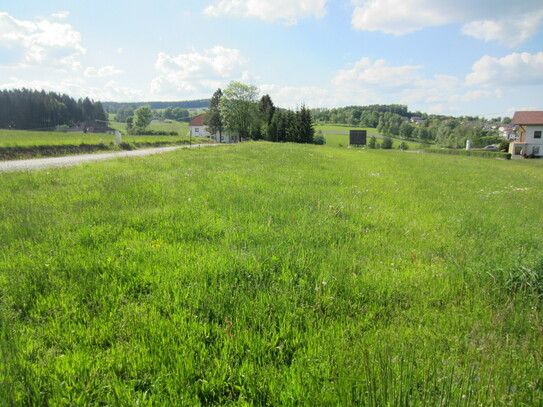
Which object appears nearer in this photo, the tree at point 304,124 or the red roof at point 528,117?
the red roof at point 528,117

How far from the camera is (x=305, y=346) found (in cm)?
273

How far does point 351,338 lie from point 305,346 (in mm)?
520

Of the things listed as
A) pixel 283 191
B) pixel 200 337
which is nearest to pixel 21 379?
pixel 200 337

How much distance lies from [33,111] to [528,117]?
139 metres

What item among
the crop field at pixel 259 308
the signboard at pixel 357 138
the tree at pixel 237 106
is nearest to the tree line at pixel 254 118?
the tree at pixel 237 106

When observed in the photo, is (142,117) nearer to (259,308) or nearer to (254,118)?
(254,118)

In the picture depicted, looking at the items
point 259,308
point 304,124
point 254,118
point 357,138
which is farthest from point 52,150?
point 357,138

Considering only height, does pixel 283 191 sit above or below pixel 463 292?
above

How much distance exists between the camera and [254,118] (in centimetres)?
8750

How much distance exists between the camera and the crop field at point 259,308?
2.19 metres

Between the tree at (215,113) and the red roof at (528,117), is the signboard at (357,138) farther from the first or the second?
the tree at (215,113)

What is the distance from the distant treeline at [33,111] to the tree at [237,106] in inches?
2333

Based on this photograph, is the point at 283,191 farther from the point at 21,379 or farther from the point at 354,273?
the point at 21,379

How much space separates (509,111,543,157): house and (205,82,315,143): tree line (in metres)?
49.7
